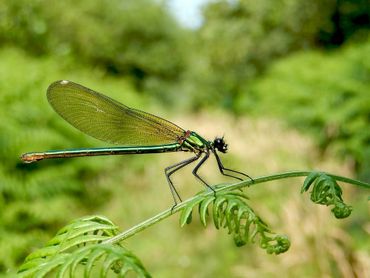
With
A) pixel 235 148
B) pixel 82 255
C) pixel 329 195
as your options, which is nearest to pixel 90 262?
pixel 82 255

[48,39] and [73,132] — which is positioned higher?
[48,39]

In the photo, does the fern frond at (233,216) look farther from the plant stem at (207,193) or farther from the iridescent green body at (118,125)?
the iridescent green body at (118,125)

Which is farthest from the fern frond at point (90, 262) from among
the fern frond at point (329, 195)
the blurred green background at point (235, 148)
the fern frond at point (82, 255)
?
the blurred green background at point (235, 148)

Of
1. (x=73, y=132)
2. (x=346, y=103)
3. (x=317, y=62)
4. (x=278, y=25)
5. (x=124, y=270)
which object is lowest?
(x=124, y=270)

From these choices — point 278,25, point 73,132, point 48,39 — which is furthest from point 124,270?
point 278,25

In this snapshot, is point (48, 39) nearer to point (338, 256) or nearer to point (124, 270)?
point (338, 256)

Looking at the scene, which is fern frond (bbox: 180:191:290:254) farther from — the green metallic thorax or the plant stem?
the green metallic thorax
